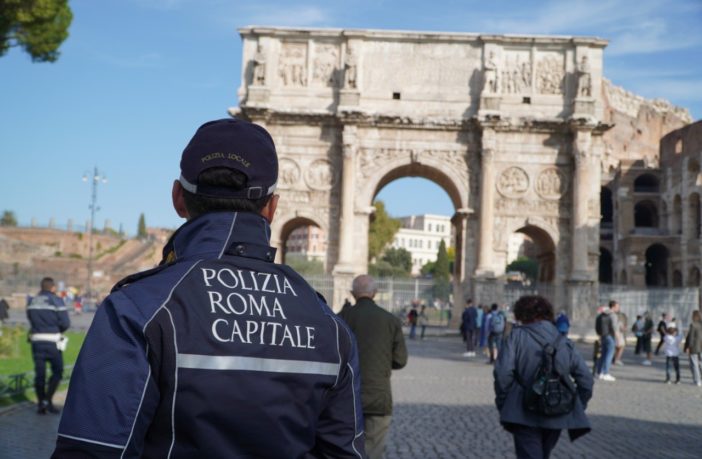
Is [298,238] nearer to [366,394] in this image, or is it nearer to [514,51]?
[514,51]

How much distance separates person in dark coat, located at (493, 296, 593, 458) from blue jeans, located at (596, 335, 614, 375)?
1045cm

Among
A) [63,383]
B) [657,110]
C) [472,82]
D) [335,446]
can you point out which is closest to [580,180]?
[472,82]

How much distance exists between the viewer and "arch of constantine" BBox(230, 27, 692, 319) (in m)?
27.2

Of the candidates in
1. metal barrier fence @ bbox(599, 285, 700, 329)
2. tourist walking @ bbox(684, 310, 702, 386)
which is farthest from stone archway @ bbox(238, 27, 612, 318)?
tourist walking @ bbox(684, 310, 702, 386)

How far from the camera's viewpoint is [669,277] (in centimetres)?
4603

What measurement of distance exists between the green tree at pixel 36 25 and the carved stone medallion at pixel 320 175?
494 inches

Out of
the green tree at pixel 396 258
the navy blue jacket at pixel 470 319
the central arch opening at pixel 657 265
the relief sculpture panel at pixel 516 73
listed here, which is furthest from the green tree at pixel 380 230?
the navy blue jacket at pixel 470 319

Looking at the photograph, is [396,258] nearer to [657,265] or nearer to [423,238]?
[423,238]

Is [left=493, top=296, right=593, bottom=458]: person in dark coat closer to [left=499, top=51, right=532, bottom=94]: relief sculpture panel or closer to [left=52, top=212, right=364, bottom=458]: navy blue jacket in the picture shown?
[left=52, top=212, right=364, bottom=458]: navy blue jacket

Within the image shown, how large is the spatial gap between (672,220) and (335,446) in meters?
49.0

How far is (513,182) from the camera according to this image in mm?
27812

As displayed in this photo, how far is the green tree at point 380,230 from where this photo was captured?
64750 millimetres

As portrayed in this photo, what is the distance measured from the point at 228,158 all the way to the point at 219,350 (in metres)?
0.47

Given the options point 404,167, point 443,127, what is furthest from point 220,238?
point 404,167
